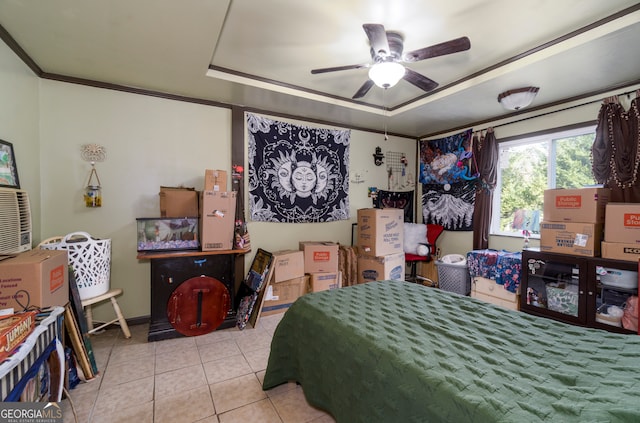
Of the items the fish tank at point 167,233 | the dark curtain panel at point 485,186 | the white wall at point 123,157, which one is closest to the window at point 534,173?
the dark curtain panel at point 485,186

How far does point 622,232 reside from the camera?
7.85 feet

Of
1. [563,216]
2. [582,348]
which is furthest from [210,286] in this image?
[563,216]

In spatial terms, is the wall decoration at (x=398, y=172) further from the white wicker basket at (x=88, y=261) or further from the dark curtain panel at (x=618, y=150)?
the white wicker basket at (x=88, y=261)

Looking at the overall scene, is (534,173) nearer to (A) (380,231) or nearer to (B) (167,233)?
(A) (380,231)

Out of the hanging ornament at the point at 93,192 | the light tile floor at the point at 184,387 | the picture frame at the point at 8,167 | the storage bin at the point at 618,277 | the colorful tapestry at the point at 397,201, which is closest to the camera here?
the light tile floor at the point at 184,387

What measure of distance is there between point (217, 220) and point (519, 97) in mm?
3257

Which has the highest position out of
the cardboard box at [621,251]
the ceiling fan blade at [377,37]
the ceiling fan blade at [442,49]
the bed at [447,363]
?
the ceiling fan blade at [377,37]

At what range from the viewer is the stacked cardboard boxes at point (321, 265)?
3.51 metres

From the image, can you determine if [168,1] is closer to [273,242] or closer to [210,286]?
[210,286]

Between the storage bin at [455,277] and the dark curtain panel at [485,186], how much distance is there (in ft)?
1.44

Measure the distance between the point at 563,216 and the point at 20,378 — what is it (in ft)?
13.2

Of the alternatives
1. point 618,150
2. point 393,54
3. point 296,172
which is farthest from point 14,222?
point 618,150

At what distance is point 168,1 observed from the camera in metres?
1.70

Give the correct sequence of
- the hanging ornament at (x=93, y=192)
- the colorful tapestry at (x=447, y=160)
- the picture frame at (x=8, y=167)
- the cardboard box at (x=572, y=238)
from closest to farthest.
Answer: the picture frame at (x=8, y=167)
the cardboard box at (x=572, y=238)
the hanging ornament at (x=93, y=192)
the colorful tapestry at (x=447, y=160)
